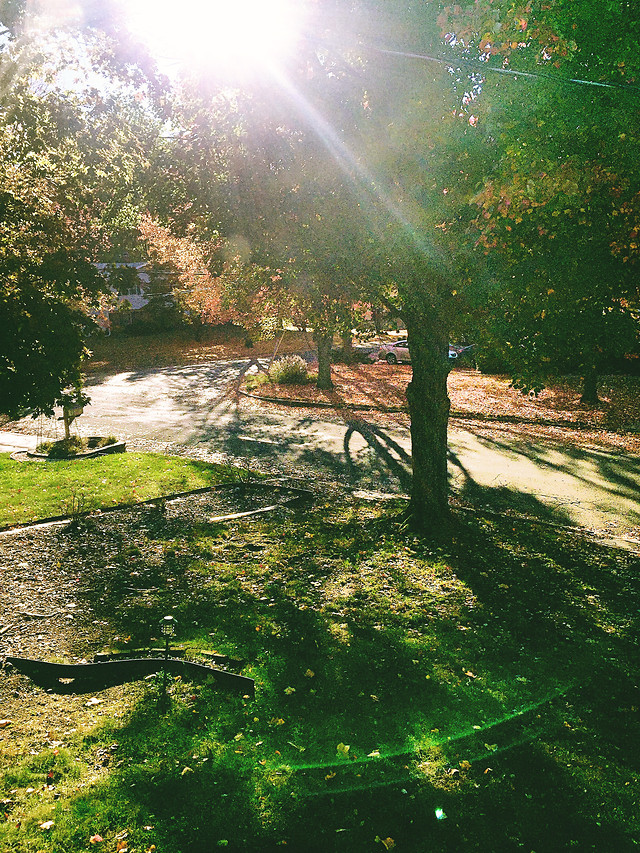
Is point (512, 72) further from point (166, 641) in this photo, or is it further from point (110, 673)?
point (110, 673)

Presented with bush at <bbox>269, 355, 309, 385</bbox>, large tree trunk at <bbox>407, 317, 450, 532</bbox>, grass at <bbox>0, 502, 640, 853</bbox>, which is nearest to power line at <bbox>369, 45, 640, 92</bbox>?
large tree trunk at <bbox>407, 317, 450, 532</bbox>

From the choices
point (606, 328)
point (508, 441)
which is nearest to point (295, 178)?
point (606, 328)

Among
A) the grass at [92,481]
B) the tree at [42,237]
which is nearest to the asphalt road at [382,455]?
the grass at [92,481]

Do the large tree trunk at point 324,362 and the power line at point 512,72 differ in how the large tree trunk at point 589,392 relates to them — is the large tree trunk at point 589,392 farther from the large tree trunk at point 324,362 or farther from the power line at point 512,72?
the power line at point 512,72

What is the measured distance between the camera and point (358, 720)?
5004mm

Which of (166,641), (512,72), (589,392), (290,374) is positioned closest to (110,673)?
(166,641)

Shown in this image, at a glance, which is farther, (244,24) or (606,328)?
(606,328)

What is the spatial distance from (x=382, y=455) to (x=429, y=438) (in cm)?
580

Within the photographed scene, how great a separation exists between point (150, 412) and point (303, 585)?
15.5 m

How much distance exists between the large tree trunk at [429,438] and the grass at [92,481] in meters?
4.26

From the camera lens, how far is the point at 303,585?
7523 millimetres

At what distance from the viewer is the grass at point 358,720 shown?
153 inches

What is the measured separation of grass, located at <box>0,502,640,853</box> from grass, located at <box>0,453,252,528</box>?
6.85 ft

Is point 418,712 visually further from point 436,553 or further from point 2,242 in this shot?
point 2,242
